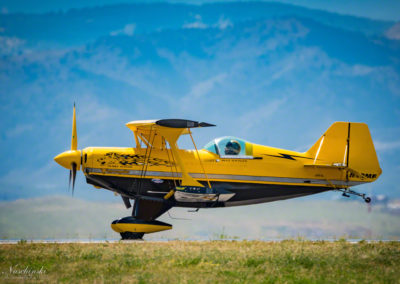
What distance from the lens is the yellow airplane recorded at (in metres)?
16.6

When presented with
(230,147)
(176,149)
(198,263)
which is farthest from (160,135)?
(198,263)

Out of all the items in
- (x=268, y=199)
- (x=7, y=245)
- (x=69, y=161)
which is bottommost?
(x=7, y=245)

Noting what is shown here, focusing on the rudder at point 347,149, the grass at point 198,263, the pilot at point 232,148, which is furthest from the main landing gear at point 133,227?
the rudder at point 347,149

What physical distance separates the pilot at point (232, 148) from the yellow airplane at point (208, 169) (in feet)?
0.11

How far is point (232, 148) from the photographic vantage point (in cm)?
1716

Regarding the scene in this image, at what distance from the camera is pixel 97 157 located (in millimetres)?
16656

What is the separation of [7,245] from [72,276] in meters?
4.52

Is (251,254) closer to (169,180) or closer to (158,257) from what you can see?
(158,257)

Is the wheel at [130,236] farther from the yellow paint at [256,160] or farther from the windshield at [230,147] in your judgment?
the windshield at [230,147]

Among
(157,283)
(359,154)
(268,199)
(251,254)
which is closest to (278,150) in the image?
(268,199)

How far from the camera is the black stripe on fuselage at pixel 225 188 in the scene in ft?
55.0

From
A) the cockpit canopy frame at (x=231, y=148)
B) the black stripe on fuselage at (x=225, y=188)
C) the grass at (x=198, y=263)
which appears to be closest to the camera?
the grass at (x=198, y=263)

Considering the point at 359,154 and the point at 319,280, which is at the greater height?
the point at 359,154

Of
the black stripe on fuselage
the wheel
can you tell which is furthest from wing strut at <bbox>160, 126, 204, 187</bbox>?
the wheel
